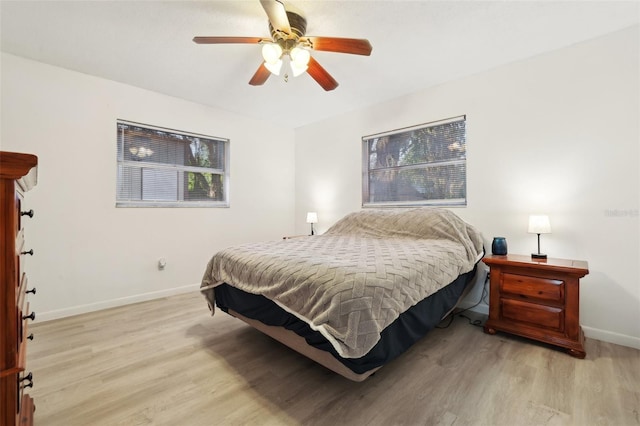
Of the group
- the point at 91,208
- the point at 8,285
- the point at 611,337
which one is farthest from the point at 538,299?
the point at 91,208

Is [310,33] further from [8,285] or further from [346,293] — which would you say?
[8,285]

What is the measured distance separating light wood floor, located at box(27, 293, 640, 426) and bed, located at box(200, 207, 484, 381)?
219 mm

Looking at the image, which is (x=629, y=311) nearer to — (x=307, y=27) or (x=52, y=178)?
(x=307, y=27)

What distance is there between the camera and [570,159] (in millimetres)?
2352

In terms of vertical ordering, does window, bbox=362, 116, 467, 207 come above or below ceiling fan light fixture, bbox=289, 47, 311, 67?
below

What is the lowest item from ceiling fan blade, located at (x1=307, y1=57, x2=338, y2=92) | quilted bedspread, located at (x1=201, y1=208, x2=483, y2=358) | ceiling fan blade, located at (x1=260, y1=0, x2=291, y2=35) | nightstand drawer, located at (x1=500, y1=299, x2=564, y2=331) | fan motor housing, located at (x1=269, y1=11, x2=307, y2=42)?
nightstand drawer, located at (x1=500, y1=299, x2=564, y2=331)

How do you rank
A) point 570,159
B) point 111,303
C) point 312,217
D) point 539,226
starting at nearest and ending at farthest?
1. point 539,226
2. point 570,159
3. point 111,303
4. point 312,217

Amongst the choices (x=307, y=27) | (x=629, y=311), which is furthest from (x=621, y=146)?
(x=307, y=27)

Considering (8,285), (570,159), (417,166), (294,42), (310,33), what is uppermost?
(310,33)

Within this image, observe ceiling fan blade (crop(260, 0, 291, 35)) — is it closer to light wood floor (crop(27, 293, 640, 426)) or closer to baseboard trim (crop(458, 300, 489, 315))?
light wood floor (crop(27, 293, 640, 426))

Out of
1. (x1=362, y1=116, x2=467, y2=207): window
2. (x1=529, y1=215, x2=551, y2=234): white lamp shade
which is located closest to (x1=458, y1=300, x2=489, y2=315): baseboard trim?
(x1=529, y1=215, x2=551, y2=234): white lamp shade

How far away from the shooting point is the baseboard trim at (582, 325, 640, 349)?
2.06 metres

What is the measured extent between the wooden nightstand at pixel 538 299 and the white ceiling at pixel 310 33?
1.81 metres

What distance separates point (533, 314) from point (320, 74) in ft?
8.27
